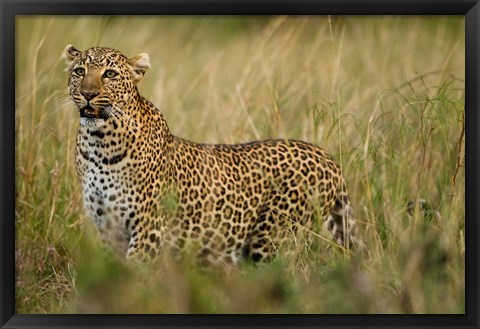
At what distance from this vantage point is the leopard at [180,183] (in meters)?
9.88

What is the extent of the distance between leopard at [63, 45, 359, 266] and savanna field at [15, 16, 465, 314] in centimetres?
21

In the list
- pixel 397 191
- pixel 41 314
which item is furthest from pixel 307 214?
pixel 41 314

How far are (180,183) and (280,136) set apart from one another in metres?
1.68

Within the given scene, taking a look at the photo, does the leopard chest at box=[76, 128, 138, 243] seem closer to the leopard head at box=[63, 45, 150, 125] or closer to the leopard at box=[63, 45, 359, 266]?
the leopard at box=[63, 45, 359, 266]

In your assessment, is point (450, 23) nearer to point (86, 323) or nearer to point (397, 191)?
point (397, 191)

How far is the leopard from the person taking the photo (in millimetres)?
9883

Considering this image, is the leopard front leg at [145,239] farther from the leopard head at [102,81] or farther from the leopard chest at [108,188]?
the leopard head at [102,81]

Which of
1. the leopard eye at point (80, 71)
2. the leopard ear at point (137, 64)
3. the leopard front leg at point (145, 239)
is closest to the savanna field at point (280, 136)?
the leopard front leg at point (145, 239)

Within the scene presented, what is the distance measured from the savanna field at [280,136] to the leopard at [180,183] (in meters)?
0.21

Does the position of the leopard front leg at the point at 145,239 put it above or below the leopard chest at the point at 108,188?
below

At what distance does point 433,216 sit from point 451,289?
66 centimetres

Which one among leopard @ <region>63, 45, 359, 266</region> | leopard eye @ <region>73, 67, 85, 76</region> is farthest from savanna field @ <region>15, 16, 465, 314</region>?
leopard eye @ <region>73, 67, 85, 76</region>

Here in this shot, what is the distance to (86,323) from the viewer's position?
9.45 meters

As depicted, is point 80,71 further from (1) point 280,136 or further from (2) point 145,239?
(1) point 280,136
